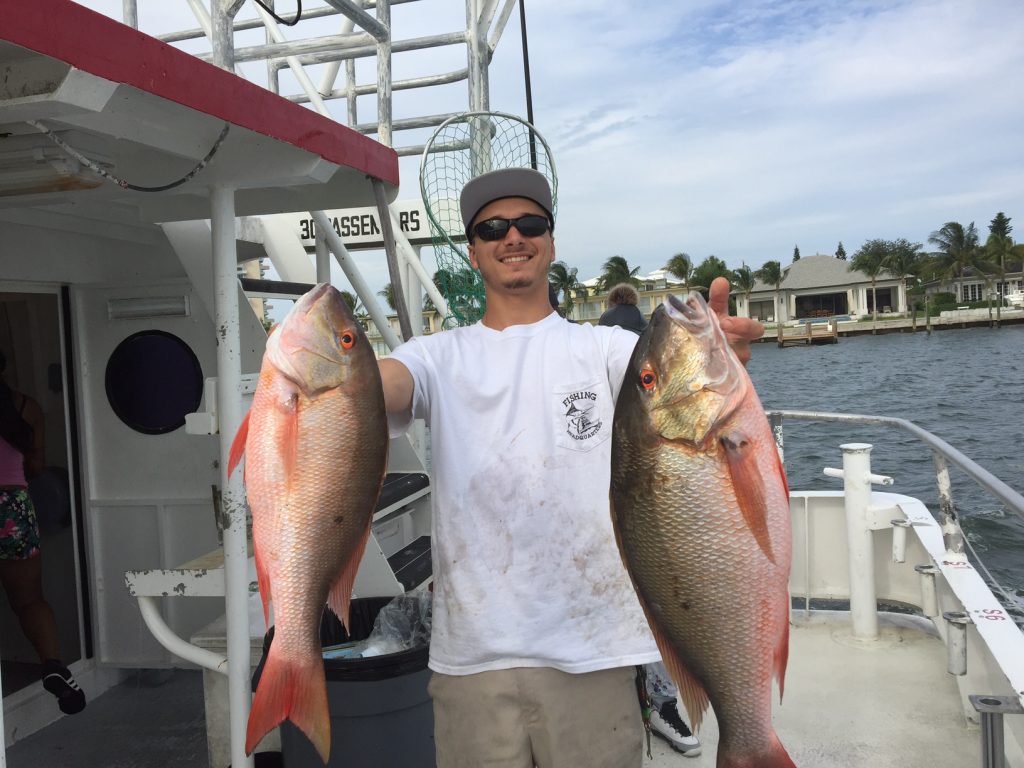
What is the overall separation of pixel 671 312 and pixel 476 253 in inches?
30.4

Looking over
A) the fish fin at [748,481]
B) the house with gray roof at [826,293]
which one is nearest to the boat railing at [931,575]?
the fish fin at [748,481]

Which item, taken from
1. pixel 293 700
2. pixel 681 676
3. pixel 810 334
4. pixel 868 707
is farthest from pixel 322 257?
pixel 810 334

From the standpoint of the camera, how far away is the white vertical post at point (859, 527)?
16.7ft

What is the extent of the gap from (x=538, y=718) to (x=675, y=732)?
233 cm

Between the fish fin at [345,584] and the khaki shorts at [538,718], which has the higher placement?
the fish fin at [345,584]

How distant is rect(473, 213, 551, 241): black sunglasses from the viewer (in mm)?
2201

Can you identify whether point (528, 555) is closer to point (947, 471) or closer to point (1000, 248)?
point (947, 471)

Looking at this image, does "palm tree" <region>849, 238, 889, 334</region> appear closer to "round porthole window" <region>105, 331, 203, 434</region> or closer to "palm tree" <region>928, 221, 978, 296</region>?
"palm tree" <region>928, 221, 978, 296</region>

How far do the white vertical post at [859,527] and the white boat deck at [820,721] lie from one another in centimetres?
34

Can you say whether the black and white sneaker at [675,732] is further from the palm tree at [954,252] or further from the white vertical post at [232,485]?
the palm tree at [954,252]

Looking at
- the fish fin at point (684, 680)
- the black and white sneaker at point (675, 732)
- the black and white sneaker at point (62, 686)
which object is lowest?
the black and white sneaker at point (675, 732)

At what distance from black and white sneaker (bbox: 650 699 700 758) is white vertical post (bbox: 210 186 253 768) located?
2045mm

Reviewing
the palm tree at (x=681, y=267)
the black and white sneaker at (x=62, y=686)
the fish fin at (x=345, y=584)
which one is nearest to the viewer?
the fish fin at (x=345, y=584)

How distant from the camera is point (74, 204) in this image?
3766 millimetres
